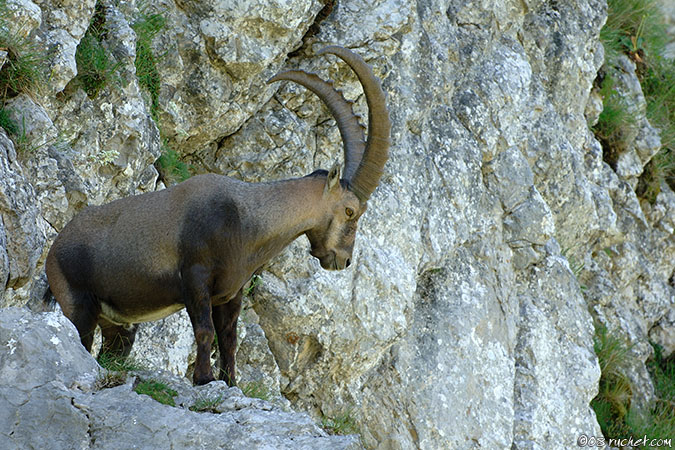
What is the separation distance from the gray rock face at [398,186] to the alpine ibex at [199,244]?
43 cm

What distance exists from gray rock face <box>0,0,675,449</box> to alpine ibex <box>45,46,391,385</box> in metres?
0.43

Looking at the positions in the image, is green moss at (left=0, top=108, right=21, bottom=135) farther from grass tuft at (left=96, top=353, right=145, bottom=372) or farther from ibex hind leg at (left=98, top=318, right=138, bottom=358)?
grass tuft at (left=96, top=353, right=145, bottom=372)

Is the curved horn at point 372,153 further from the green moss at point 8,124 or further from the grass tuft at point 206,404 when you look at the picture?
the green moss at point 8,124

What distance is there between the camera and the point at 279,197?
21.4 feet

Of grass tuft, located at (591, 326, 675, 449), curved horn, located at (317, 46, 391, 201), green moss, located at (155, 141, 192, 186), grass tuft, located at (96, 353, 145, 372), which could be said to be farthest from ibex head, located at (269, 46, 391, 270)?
grass tuft, located at (591, 326, 675, 449)

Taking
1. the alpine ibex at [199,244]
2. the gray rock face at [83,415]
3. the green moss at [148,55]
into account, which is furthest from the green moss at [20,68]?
the gray rock face at [83,415]

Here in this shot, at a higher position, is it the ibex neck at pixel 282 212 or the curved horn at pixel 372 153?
the curved horn at pixel 372 153

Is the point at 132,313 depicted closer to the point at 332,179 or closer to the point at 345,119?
the point at 332,179

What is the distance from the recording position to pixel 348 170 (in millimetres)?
6871

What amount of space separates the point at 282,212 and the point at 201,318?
985 mm

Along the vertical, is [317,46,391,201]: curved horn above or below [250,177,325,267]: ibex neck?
above

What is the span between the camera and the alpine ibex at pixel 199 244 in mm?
6160

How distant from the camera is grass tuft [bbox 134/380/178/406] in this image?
5.04 meters

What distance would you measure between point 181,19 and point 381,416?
4294 millimetres
